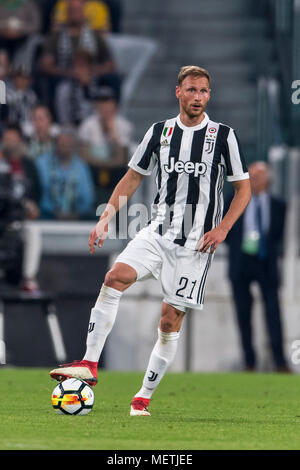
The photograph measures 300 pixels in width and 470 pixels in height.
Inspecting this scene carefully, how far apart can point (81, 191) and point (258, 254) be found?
92.2 inches

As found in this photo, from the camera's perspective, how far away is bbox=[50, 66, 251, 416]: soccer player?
648 cm

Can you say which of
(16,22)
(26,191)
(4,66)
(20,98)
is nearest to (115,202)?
(26,191)

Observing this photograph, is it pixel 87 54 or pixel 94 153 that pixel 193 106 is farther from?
pixel 87 54

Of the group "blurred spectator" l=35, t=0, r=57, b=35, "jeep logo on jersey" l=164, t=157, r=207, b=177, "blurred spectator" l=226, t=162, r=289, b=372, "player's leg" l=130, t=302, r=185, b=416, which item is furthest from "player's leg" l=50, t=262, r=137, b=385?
"blurred spectator" l=35, t=0, r=57, b=35

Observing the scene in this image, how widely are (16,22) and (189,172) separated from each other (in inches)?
364

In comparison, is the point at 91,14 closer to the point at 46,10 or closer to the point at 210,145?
the point at 46,10

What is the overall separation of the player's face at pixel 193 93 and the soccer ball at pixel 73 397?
Answer: 162 cm

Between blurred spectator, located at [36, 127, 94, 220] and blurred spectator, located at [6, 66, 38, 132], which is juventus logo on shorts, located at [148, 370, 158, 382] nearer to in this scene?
blurred spectator, located at [36, 127, 94, 220]

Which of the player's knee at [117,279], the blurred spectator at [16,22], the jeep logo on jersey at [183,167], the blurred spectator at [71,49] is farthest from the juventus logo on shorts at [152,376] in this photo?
the blurred spectator at [16,22]

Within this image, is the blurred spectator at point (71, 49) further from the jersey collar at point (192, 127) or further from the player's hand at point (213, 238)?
the player's hand at point (213, 238)

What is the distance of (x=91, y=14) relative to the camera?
15.5 meters

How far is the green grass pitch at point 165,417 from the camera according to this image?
531 cm
